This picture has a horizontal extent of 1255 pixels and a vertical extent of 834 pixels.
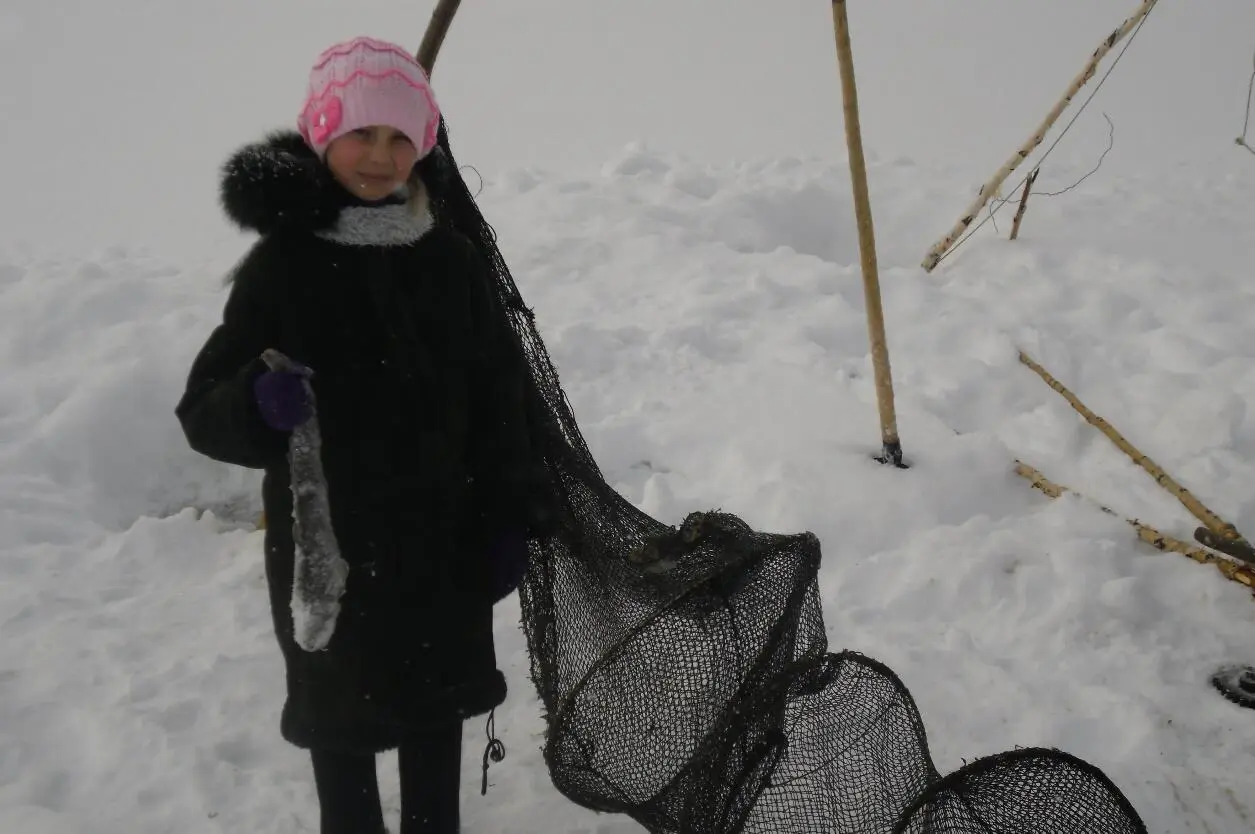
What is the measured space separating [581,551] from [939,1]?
19535mm

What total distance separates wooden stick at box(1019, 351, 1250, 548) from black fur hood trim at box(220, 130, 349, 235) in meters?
3.11

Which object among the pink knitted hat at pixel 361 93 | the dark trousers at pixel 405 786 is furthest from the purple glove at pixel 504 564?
the pink knitted hat at pixel 361 93

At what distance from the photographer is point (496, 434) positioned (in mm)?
1855

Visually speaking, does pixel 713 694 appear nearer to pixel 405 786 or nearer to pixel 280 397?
pixel 405 786

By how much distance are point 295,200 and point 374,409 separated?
0.41 metres

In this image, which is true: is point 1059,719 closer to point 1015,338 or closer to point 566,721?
point 566,721

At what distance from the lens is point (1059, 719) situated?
257 centimetres

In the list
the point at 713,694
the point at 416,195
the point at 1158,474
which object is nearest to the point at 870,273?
the point at 1158,474

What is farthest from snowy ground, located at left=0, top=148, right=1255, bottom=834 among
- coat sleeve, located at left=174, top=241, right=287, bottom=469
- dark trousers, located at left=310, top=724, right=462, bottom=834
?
coat sleeve, located at left=174, top=241, right=287, bottom=469

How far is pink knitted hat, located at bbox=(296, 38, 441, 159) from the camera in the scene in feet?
5.17

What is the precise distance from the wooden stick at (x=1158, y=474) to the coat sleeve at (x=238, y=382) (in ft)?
10.3

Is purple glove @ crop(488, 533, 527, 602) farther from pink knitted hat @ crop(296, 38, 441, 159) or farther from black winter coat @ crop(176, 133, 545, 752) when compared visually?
pink knitted hat @ crop(296, 38, 441, 159)

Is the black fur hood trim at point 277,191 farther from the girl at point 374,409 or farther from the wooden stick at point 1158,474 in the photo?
the wooden stick at point 1158,474

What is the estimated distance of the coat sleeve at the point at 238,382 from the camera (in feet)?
4.98
